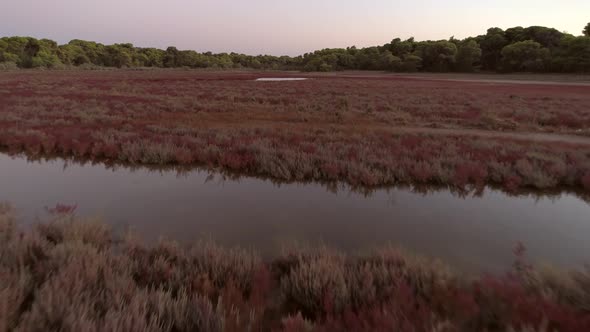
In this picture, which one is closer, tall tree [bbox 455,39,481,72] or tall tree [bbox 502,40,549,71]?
tall tree [bbox 502,40,549,71]

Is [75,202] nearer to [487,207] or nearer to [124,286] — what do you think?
[124,286]

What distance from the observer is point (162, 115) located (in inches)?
653

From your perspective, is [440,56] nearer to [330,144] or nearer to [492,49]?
[492,49]

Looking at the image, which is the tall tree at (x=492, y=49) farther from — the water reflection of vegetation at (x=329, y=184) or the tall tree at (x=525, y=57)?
the water reflection of vegetation at (x=329, y=184)

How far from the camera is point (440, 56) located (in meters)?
85.8

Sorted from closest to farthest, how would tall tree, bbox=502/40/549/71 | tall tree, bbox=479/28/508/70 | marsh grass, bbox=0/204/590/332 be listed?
1. marsh grass, bbox=0/204/590/332
2. tall tree, bbox=502/40/549/71
3. tall tree, bbox=479/28/508/70

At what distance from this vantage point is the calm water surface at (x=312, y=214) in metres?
4.75

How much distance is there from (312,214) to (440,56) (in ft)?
317

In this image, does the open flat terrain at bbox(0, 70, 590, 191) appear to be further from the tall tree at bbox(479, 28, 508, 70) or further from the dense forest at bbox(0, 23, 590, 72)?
the tall tree at bbox(479, 28, 508, 70)

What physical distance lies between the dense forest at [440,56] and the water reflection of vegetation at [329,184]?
81.9m

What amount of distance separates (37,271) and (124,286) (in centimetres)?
114

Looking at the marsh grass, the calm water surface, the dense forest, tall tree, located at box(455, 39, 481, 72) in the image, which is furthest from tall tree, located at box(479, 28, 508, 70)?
the marsh grass

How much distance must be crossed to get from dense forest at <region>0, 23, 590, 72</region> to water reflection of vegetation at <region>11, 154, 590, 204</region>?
81879 millimetres

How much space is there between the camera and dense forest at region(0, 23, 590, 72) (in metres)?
67.4
